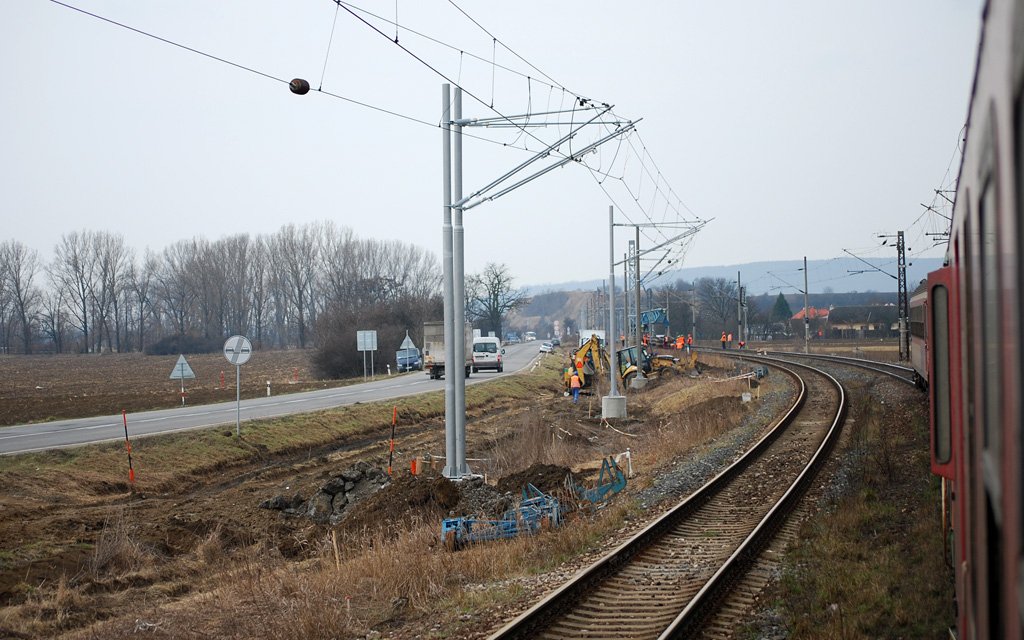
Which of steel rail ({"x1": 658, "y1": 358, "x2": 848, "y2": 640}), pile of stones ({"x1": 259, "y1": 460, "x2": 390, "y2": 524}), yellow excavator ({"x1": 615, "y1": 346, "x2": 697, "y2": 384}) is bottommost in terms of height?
pile of stones ({"x1": 259, "y1": 460, "x2": 390, "y2": 524})

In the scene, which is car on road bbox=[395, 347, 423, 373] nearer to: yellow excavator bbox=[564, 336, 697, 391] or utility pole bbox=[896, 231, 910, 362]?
yellow excavator bbox=[564, 336, 697, 391]

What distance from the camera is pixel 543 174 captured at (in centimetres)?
1434

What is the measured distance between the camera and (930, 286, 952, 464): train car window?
5.53 metres

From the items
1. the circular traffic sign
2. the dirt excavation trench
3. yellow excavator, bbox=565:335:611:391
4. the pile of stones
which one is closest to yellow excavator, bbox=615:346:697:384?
yellow excavator, bbox=565:335:611:391

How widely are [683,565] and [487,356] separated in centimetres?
4465

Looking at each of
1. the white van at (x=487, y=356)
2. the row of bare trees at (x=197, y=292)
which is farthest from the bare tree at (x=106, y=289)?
the white van at (x=487, y=356)

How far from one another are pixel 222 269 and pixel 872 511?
100171mm

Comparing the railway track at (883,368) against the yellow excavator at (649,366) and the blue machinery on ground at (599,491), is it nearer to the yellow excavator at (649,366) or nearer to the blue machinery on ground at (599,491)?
the yellow excavator at (649,366)

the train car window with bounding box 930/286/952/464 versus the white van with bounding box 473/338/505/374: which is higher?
the train car window with bounding box 930/286/952/464

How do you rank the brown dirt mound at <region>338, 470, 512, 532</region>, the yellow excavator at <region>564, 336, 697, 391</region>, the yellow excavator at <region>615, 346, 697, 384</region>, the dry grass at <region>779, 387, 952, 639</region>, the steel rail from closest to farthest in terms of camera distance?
the dry grass at <region>779, 387, 952, 639</region>, the steel rail, the brown dirt mound at <region>338, 470, 512, 532</region>, the yellow excavator at <region>564, 336, 697, 391</region>, the yellow excavator at <region>615, 346, 697, 384</region>

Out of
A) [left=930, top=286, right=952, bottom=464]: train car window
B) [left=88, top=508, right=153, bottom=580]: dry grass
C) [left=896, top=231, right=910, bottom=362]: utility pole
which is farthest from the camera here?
[left=896, top=231, right=910, bottom=362]: utility pole

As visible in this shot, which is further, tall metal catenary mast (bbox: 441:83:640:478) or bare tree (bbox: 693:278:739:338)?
bare tree (bbox: 693:278:739:338)

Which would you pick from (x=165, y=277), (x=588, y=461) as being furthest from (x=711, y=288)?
(x=588, y=461)

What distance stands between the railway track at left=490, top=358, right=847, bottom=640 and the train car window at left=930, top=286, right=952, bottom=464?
301 cm
